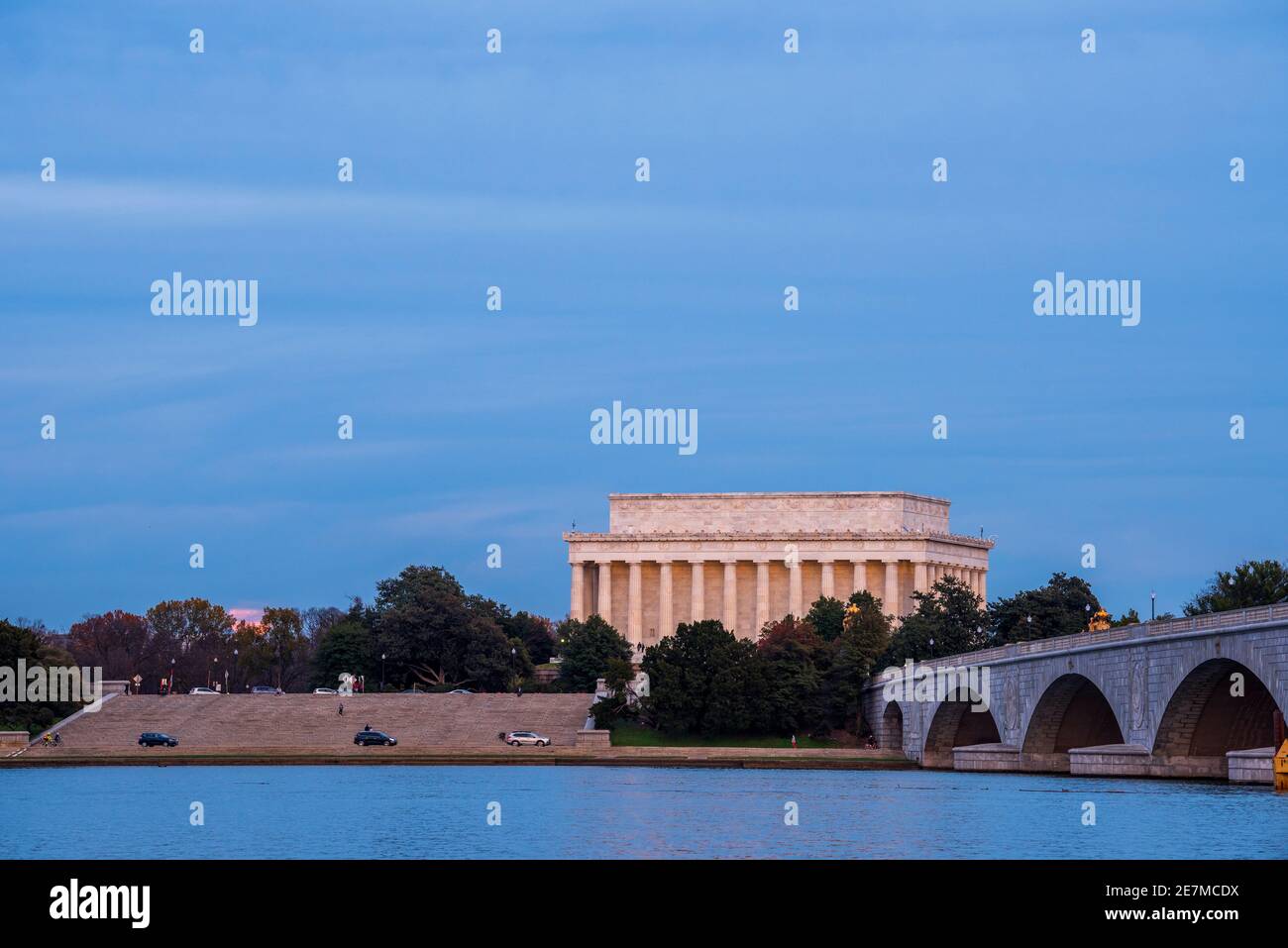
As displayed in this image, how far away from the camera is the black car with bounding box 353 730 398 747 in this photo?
99.1 metres

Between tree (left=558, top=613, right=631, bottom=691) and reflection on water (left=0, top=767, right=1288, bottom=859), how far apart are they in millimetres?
44577

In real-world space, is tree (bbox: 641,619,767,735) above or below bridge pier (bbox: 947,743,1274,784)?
above

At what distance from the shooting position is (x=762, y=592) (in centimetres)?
15962

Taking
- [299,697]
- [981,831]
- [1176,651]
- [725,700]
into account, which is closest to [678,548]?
[299,697]

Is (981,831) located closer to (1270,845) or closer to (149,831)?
(1270,845)

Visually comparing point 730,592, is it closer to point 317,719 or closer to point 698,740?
point 317,719

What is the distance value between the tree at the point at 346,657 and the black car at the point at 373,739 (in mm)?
29198

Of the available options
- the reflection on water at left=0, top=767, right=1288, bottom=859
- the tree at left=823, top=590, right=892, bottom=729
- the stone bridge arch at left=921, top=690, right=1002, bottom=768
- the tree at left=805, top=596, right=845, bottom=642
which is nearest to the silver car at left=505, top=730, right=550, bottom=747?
the tree at left=823, top=590, right=892, bottom=729

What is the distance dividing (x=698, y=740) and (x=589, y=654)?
25.5 m

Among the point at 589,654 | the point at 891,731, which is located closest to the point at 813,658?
the point at 891,731

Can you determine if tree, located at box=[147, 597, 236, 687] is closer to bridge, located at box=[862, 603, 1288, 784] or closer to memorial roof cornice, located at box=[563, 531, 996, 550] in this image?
Result: memorial roof cornice, located at box=[563, 531, 996, 550]

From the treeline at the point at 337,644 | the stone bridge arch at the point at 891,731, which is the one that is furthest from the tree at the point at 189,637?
the stone bridge arch at the point at 891,731
